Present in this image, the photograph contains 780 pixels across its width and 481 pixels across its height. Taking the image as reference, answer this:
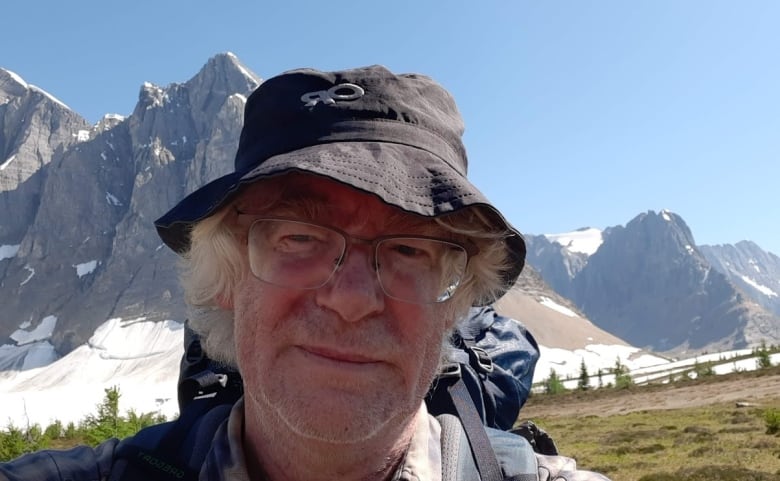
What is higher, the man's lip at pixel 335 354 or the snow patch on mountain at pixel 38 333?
the snow patch on mountain at pixel 38 333

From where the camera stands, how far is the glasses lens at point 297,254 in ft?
5.52

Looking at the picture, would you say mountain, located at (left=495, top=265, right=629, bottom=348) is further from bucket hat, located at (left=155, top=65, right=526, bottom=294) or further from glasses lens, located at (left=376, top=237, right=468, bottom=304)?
bucket hat, located at (left=155, top=65, right=526, bottom=294)

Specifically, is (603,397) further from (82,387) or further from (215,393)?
(82,387)

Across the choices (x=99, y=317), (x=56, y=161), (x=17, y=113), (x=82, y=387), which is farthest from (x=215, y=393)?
(x=17, y=113)

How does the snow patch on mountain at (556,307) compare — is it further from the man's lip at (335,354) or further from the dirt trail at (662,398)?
the man's lip at (335,354)

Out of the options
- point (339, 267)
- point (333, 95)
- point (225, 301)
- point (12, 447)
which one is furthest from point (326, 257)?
point (12, 447)

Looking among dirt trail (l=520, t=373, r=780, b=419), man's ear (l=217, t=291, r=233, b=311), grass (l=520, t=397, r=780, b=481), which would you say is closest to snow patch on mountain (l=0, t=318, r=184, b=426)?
dirt trail (l=520, t=373, r=780, b=419)

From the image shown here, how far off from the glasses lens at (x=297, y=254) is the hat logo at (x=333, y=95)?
363mm

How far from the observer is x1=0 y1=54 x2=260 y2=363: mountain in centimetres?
14600

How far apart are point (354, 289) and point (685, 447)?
20.4 meters

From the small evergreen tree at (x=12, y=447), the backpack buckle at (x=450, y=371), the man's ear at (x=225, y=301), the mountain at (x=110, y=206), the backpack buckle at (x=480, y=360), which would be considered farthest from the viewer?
the mountain at (x=110, y=206)

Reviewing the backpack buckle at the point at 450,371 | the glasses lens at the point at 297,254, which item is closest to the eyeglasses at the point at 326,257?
the glasses lens at the point at 297,254

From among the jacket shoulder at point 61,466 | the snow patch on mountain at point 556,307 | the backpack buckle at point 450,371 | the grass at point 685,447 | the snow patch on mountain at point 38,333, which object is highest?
the snow patch on mountain at point 38,333

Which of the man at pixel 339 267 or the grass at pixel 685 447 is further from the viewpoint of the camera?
the grass at pixel 685 447
